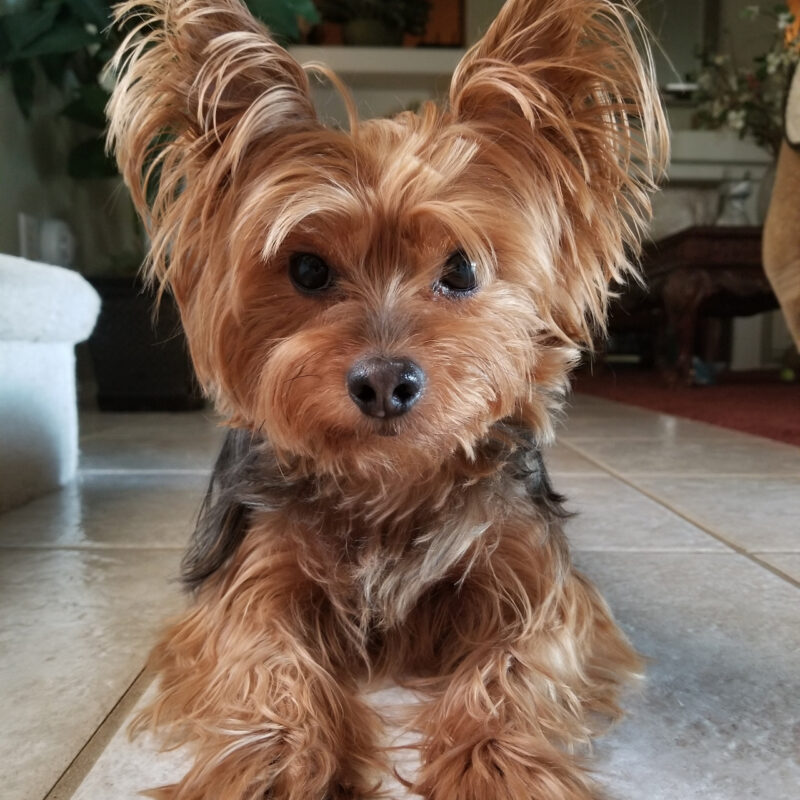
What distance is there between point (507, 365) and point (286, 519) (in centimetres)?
36

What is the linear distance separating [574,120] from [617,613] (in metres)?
0.74

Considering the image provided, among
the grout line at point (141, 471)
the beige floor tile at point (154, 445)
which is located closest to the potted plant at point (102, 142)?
the beige floor tile at point (154, 445)

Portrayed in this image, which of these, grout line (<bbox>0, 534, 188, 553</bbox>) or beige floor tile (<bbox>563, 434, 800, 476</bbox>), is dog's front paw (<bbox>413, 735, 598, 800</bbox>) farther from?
beige floor tile (<bbox>563, 434, 800, 476</bbox>)

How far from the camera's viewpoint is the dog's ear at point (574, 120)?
3.74 feet

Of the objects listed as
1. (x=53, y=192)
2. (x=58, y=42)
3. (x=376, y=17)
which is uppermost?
(x=376, y=17)

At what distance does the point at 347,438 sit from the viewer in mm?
1037

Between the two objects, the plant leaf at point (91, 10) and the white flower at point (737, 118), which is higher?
the plant leaf at point (91, 10)

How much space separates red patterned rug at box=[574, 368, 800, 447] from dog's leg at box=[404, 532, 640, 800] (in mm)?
1649

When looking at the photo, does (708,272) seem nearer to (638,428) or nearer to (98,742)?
(638,428)

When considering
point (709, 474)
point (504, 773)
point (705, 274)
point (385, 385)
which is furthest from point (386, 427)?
point (705, 274)

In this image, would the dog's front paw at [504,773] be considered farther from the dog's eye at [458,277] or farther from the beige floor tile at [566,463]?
the beige floor tile at [566,463]

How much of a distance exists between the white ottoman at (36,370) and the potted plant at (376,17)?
4991 mm

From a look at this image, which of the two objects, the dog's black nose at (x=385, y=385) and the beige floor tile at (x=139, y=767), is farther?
the dog's black nose at (x=385, y=385)

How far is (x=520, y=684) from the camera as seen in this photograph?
966mm
